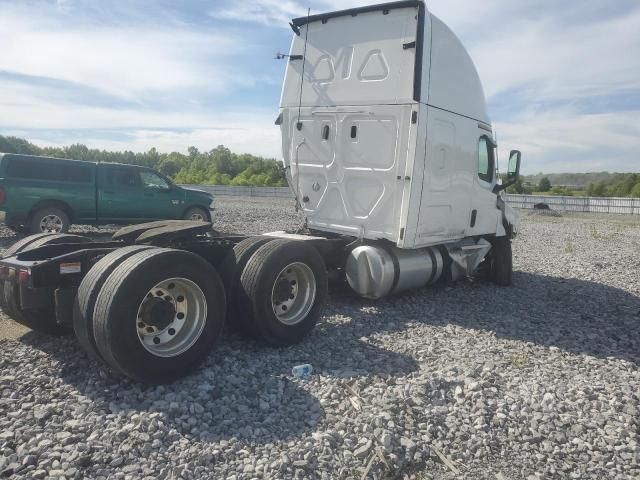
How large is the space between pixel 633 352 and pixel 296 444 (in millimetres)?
4428

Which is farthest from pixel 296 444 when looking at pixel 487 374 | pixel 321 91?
pixel 321 91

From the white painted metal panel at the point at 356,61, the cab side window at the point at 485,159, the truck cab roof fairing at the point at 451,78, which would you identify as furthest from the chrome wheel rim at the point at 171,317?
the cab side window at the point at 485,159

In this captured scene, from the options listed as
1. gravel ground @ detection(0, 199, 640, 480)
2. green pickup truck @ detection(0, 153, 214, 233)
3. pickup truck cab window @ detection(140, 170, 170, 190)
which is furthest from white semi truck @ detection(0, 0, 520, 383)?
pickup truck cab window @ detection(140, 170, 170, 190)

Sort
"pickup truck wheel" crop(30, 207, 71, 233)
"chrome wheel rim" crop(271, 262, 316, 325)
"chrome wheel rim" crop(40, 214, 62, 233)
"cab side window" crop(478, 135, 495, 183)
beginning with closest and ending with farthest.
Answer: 1. "chrome wheel rim" crop(271, 262, 316, 325)
2. "cab side window" crop(478, 135, 495, 183)
3. "pickup truck wheel" crop(30, 207, 71, 233)
4. "chrome wheel rim" crop(40, 214, 62, 233)

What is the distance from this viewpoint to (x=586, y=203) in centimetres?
3222

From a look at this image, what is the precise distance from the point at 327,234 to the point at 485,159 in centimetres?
303

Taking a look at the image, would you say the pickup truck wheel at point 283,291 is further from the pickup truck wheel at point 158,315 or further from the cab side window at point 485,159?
the cab side window at point 485,159

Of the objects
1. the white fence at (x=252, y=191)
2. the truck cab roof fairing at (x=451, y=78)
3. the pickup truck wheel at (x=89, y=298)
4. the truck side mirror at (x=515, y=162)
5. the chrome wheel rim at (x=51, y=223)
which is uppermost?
the truck cab roof fairing at (x=451, y=78)

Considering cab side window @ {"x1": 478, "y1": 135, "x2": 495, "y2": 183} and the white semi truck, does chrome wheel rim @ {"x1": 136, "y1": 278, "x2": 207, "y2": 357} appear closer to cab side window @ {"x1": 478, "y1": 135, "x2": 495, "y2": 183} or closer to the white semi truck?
the white semi truck

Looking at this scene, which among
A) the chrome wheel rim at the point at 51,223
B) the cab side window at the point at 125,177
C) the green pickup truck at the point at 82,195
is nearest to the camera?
the green pickup truck at the point at 82,195

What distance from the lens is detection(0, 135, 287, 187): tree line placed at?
5538 cm

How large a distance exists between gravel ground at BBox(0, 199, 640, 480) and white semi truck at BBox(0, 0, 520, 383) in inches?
14.6

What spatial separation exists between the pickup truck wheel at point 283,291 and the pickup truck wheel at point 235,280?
61 millimetres

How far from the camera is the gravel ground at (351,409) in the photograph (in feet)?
11.1
